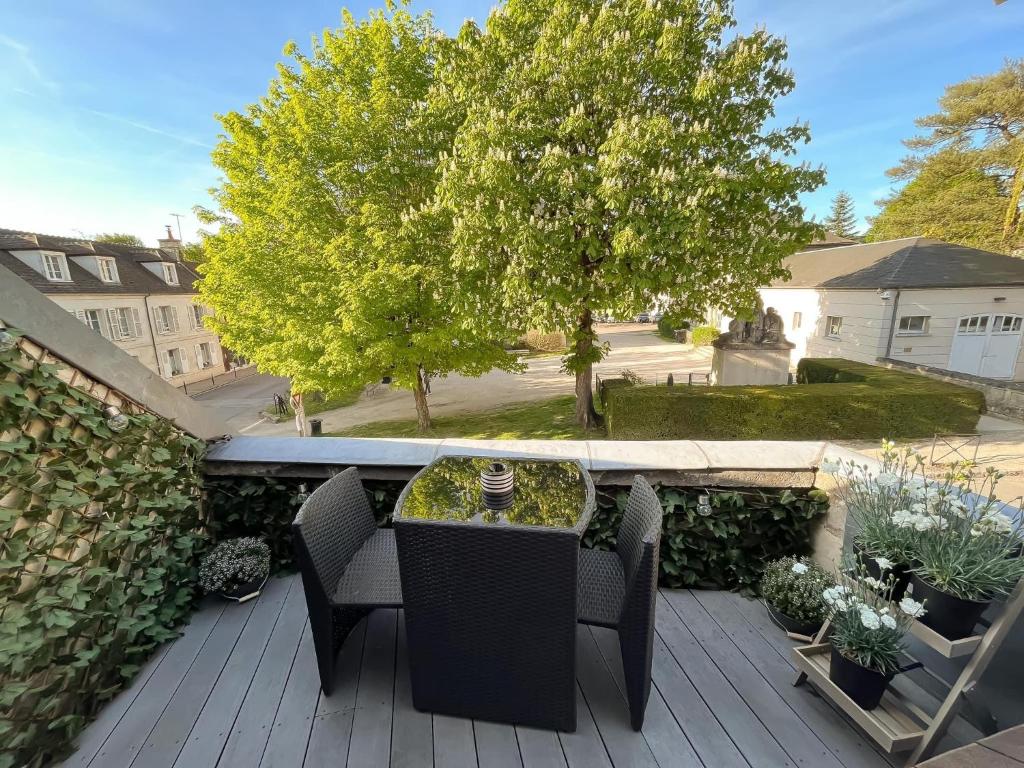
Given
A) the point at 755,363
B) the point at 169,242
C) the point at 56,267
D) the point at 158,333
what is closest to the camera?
the point at 755,363

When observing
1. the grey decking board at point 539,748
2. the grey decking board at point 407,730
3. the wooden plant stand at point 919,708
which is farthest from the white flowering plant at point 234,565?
the wooden plant stand at point 919,708

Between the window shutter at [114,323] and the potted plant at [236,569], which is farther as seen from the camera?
the window shutter at [114,323]

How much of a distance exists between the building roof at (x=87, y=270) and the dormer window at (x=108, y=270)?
0.20m

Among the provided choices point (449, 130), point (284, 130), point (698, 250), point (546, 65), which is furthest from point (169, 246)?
point (698, 250)

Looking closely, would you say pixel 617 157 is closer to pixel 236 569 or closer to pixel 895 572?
pixel 895 572

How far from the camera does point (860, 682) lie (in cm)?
163

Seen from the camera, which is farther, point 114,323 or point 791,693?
point 114,323

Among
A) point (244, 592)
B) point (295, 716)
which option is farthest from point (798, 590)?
point (244, 592)

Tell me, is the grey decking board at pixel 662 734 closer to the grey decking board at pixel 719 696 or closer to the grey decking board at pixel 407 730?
the grey decking board at pixel 719 696

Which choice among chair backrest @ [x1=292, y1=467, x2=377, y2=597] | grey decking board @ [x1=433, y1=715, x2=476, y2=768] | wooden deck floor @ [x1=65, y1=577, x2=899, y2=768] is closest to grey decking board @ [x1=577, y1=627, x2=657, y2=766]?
wooden deck floor @ [x1=65, y1=577, x2=899, y2=768]

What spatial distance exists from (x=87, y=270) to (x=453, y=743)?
73.9 ft

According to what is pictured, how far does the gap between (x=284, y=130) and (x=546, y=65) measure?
178 inches

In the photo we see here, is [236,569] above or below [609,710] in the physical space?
above

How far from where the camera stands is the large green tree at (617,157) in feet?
18.8
